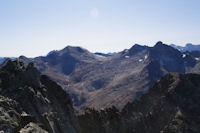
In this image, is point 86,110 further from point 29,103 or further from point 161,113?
point 29,103

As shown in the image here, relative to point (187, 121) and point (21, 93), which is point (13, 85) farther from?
point (187, 121)

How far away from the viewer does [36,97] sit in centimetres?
3678

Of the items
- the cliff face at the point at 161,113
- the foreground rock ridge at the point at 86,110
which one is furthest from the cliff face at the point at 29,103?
the cliff face at the point at 161,113

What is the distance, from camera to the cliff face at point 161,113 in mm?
64562

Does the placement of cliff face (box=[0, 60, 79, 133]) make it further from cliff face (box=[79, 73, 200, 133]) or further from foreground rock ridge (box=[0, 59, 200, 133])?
cliff face (box=[79, 73, 200, 133])

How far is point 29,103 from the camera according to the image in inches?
1374

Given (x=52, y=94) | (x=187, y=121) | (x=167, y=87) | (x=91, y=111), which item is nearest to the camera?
(x=52, y=94)

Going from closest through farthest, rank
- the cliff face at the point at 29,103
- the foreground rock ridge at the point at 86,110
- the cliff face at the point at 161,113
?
the cliff face at the point at 29,103
the foreground rock ridge at the point at 86,110
the cliff face at the point at 161,113

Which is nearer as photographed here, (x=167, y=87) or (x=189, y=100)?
(x=189, y=100)

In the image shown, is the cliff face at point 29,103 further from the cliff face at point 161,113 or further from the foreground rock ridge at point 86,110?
the cliff face at point 161,113

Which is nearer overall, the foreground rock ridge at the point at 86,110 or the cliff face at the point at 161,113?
the foreground rock ridge at the point at 86,110

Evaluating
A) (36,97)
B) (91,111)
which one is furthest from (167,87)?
(36,97)

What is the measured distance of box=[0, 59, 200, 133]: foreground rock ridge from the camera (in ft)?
102

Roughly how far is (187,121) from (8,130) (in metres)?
61.6
